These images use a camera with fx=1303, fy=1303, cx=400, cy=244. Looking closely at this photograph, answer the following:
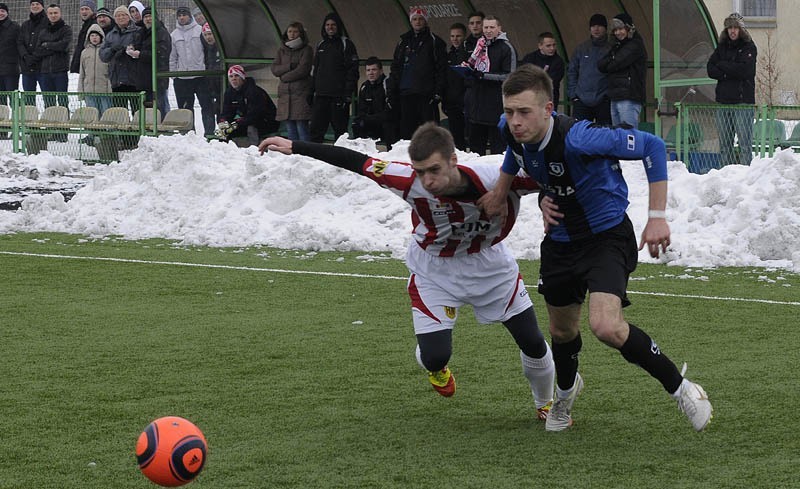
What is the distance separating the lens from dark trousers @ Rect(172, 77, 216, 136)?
21266 mm

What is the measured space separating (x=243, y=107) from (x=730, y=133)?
311 inches

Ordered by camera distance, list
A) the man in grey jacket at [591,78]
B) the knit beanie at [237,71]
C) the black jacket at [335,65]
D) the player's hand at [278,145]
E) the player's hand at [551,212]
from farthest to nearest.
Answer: the knit beanie at [237,71]
the black jacket at [335,65]
the man in grey jacket at [591,78]
the player's hand at [278,145]
the player's hand at [551,212]

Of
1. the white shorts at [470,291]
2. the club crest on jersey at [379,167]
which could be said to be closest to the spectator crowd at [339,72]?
the club crest on jersey at [379,167]

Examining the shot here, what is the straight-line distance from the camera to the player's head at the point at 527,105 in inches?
225

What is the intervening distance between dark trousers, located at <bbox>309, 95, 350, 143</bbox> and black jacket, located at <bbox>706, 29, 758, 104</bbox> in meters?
5.43

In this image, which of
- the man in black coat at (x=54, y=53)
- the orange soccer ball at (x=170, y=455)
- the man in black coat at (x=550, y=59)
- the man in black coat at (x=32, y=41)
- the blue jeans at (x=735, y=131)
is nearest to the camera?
the orange soccer ball at (x=170, y=455)

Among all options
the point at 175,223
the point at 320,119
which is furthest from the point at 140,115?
the point at 175,223

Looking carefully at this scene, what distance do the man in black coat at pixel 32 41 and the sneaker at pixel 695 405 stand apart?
17951 millimetres

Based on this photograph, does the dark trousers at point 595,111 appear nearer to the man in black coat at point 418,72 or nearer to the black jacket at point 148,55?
the man in black coat at point 418,72

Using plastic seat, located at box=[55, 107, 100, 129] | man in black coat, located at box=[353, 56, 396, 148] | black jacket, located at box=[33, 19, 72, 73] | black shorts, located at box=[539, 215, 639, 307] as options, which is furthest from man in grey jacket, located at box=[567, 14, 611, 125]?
black shorts, located at box=[539, 215, 639, 307]

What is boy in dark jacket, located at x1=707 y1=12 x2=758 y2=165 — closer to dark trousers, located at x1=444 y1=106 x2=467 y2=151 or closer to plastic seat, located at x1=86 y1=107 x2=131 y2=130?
dark trousers, located at x1=444 y1=106 x2=467 y2=151

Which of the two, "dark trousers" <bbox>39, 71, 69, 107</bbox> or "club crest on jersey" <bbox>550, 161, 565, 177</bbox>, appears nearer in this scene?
"club crest on jersey" <bbox>550, 161, 565, 177</bbox>

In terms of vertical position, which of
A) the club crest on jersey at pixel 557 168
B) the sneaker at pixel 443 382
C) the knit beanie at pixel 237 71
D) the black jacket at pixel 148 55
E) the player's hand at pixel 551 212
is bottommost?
the sneaker at pixel 443 382

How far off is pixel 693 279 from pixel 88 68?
13368 mm
